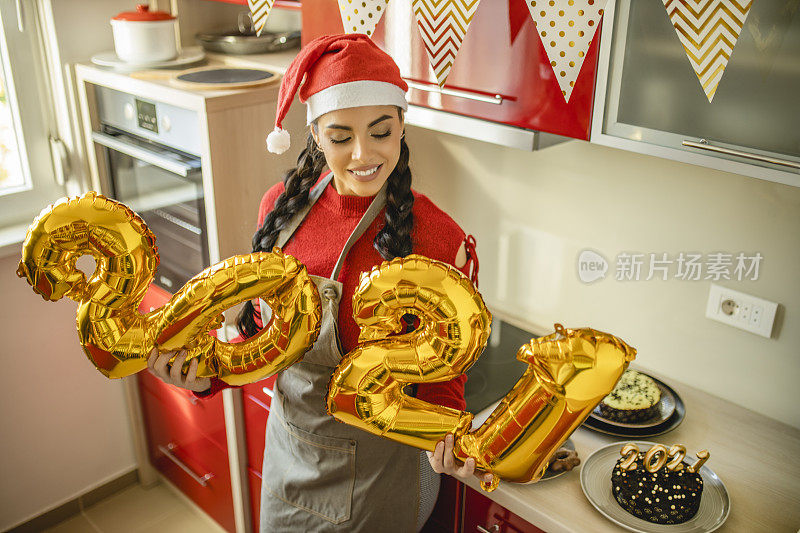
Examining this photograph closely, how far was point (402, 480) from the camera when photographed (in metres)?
1.41

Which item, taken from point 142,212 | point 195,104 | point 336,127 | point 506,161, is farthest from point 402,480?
point 142,212

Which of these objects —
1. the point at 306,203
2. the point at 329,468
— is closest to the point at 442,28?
the point at 306,203

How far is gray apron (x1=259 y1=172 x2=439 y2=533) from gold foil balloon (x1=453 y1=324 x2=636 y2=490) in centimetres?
39

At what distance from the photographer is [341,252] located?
1.29m

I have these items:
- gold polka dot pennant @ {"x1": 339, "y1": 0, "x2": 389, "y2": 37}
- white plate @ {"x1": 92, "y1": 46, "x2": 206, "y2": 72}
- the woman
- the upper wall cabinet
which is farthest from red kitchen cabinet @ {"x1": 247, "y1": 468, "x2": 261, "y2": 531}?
the upper wall cabinet

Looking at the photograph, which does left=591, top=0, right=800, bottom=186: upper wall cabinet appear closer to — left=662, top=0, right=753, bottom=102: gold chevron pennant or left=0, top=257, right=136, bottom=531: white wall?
left=662, top=0, right=753, bottom=102: gold chevron pennant

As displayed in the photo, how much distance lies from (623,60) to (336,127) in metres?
0.48

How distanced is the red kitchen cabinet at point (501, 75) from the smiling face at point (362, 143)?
0.23 metres

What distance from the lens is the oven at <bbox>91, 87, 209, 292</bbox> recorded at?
1.77m

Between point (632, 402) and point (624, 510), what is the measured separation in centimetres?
28

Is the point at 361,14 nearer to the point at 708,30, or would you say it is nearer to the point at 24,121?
the point at 708,30

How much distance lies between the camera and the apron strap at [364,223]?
126 centimetres

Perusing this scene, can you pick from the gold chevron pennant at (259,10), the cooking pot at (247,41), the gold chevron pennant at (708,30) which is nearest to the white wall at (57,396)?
the cooking pot at (247,41)

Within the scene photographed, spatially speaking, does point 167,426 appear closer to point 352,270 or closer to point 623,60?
point 352,270
